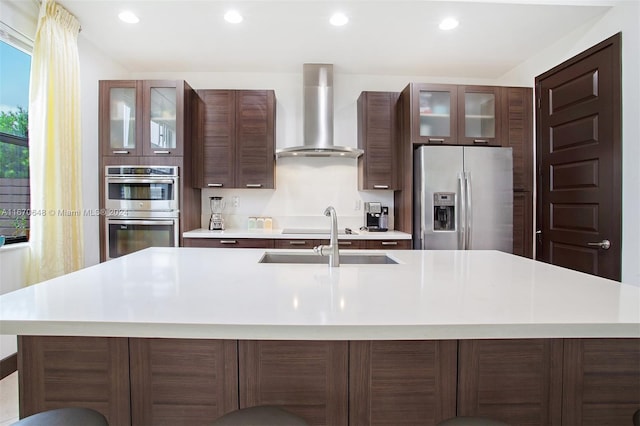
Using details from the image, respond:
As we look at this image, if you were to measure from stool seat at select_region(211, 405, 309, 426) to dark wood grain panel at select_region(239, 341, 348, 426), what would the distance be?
0.17m

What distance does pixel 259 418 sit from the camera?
2.88 ft

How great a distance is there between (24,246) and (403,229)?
10.6ft

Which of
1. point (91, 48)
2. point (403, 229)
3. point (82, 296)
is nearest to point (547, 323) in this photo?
point (82, 296)

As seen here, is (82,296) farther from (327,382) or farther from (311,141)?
(311,141)

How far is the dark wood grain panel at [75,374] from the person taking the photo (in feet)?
3.54

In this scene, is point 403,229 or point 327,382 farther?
point 403,229

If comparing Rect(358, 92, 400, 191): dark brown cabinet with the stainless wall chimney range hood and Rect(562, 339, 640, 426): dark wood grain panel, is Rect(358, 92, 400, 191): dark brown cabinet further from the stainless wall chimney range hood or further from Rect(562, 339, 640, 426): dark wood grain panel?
Rect(562, 339, 640, 426): dark wood grain panel

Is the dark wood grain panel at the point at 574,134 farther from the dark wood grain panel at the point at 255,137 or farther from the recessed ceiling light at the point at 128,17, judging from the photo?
the recessed ceiling light at the point at 128,17

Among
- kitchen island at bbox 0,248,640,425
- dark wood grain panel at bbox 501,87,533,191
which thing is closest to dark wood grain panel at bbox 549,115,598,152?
dark wood grain panel at bbox 501,87,533,191

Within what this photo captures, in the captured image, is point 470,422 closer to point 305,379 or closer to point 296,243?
point 305,379

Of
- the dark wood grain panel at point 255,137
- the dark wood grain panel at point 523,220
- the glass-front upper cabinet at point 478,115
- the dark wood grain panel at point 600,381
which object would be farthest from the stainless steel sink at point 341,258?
the dark wood grain panel at point 523,220

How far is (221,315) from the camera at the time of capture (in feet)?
2.88

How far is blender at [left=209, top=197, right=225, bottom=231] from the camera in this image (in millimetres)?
3498

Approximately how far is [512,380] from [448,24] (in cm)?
269
